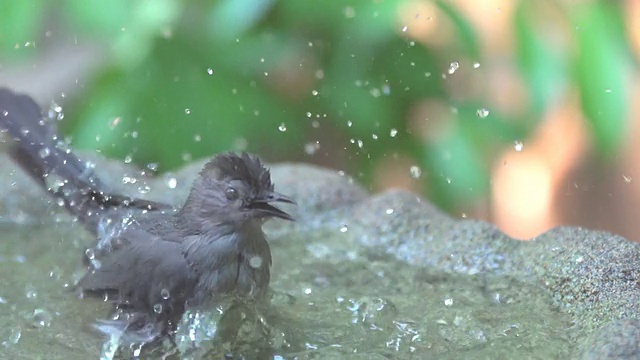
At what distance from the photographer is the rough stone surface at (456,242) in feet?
→ 9.45

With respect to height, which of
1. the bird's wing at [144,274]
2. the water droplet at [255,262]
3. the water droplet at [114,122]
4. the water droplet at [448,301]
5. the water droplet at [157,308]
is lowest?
the water droplet at [157,308]

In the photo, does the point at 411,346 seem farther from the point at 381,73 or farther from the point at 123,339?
the point at 381,73

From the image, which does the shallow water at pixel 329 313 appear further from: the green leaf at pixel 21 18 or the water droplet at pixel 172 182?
the green leaf at pixel 21 18

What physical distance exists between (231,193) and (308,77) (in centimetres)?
→ 211

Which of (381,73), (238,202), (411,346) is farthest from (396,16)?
(411,346)

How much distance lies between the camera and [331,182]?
13.2 ft

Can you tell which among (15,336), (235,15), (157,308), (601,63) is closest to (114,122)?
(235,15)

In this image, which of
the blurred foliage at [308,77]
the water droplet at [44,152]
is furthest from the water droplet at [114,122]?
the water droplet at [44,152]

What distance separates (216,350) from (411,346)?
2.02ft

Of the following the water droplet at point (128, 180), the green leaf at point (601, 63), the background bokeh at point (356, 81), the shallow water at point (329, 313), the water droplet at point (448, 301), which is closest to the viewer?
the shallow water at point (329, 313)

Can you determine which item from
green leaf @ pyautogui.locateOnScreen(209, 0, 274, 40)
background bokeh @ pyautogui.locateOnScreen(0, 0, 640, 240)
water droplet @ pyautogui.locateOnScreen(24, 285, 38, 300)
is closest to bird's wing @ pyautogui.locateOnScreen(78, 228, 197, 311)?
water droplet @ pyautogui.locateOnScreen(24, 285, 38, 300)

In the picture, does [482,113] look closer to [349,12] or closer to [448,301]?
[349,12]

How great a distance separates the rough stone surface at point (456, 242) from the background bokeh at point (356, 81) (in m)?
0.57

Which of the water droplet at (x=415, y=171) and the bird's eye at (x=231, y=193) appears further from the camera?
the water droplet at (x=415, y=171)
